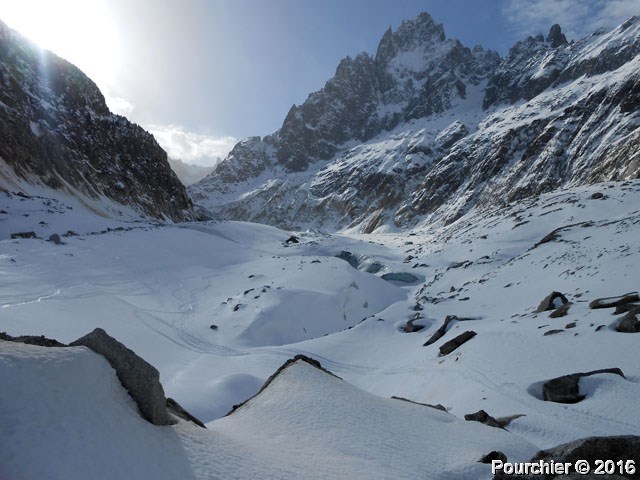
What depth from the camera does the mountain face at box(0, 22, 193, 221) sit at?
5884 centimetres

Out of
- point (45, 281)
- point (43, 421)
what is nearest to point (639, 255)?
point (43, 421)

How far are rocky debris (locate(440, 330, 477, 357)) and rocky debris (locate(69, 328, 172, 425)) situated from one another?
11462 mm

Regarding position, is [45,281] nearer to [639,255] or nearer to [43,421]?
[43,421]

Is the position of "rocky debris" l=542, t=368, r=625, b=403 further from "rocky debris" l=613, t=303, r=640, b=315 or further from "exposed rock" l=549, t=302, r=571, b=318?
"exposed rock" l=549, t=302, r=571, b=318

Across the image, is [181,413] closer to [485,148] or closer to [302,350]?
[302,350]

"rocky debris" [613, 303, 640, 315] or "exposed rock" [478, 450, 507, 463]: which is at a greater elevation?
"rocky debris" [613, 303, 640, 315]

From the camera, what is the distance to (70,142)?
231 feet

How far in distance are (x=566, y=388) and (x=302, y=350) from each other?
1203 cm

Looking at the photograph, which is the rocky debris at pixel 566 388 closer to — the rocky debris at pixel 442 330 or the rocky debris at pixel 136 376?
the rocky debris at pixel 136 376

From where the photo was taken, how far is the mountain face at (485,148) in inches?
3253

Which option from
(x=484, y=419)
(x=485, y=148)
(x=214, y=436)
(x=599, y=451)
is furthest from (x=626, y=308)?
(x=485, y=148)

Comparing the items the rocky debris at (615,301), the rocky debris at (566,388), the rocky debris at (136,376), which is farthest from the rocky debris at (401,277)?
the rocky debris at (136,376)

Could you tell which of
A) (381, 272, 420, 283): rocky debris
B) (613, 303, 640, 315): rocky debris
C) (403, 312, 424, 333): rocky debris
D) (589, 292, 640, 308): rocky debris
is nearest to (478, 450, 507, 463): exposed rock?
(613, 303, 640, 315): rocky debris

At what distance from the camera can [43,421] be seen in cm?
437
